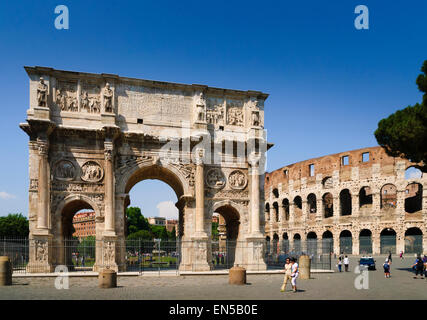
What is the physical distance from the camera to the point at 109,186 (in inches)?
763

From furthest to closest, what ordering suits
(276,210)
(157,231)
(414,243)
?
(157,231)
(276,210)
(414,243)

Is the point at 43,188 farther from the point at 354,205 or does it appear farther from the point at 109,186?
the point at 354,205

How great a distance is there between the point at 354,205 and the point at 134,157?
26885 mm

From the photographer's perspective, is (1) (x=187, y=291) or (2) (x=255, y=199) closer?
(1) (x=187, y=291)

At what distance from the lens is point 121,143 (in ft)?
66.4

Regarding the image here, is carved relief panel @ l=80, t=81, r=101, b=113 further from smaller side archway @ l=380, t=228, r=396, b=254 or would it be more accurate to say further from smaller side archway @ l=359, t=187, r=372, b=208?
smaller side archway @ l=359, t=187, r=372, b=208

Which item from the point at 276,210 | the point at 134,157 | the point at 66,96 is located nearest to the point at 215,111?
the point at 134,157

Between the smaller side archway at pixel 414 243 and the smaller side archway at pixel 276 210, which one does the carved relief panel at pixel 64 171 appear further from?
the smaller side archway at pixel 276 210

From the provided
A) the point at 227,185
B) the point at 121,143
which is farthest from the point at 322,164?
the point at 121,143

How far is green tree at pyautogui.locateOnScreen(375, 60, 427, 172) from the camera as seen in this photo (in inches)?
678

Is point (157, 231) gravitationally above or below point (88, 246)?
below

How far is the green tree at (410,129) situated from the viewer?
17.2m

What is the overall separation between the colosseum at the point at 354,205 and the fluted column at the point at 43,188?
1972cm
